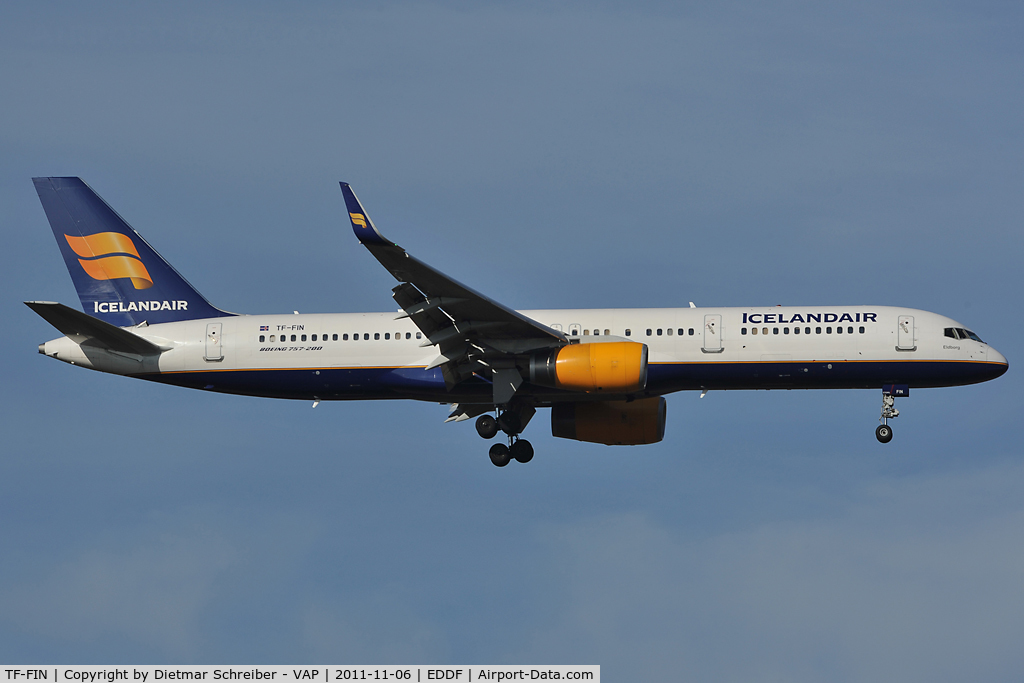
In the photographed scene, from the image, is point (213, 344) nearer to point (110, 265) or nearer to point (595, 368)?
point (110, 265)

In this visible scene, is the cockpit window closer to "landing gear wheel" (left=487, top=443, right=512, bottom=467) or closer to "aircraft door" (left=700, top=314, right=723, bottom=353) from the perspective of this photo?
"aircraft door" (left=700, top=314, right=723, bottom=353)

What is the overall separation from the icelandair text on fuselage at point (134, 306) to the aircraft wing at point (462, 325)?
979cm

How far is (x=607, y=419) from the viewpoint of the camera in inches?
1805

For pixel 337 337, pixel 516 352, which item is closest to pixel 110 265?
pixel 337 337

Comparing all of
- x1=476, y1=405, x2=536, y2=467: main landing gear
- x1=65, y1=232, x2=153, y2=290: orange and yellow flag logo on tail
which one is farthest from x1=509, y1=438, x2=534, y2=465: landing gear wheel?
x1=65, y1=232, x2=153, y2=290: orange and yellow flag logo on tail

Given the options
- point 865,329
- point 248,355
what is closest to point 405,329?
point 248,355

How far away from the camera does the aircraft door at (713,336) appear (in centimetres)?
4109

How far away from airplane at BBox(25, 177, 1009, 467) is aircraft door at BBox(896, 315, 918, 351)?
4 cm

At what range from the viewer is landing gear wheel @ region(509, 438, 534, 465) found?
145ft

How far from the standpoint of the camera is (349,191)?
34.7 metres

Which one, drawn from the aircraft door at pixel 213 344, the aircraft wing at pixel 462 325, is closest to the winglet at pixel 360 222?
the aircraft wing at pixel 462 325

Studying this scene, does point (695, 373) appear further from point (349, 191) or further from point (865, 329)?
point (349, 191)

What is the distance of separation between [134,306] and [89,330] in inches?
146

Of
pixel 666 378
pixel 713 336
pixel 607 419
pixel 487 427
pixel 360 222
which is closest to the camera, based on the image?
pixel 360 222
